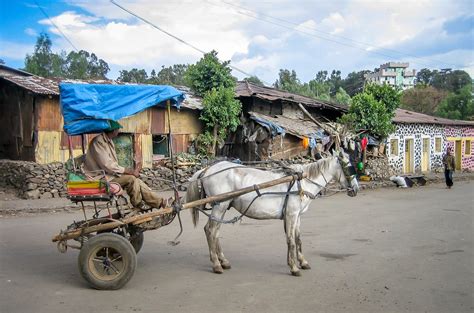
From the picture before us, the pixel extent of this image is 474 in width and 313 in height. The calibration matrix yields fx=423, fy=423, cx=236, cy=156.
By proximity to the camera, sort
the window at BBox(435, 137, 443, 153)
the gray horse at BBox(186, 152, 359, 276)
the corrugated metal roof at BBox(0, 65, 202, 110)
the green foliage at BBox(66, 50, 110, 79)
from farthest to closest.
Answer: the green foliage at BBox(66, 50, 110, 79) → the window at BBox(435, 137, 443, 153) → the corrugated metal roof at BBox(0, 65, 202, 110) → the gray horse at BBox(186, 152, 359, 276)

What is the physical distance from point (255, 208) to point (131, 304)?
2376 mm

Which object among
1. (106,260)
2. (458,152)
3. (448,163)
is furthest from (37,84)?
(458,152)

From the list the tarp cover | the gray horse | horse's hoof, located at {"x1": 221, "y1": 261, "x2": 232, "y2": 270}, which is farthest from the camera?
horse's hoof, located at {"x1": 221, "y1": 261, "x2": 232, "y2": 270}

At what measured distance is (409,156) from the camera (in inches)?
1026

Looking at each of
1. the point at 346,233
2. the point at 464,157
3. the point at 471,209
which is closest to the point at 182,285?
the point at 346,233

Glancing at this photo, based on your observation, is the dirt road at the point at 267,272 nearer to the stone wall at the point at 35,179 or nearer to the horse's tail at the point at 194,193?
the horse's tail at the point at 194,193

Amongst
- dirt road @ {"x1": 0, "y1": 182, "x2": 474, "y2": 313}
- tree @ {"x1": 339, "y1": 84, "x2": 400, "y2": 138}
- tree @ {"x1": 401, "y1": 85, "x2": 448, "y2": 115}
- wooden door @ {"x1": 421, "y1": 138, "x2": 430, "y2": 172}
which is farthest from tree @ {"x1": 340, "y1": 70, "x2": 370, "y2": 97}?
dirt road @ {"x1": 0, "y1": 182, "x2": 474, "y2": 313}

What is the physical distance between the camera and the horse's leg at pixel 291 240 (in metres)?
6.18

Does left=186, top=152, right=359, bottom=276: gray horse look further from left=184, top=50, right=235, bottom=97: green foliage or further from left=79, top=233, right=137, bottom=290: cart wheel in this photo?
left=184, top=50, right=235, bottom=97: green foliage

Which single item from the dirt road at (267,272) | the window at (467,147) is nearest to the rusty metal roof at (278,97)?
the dirt road at (267,272)

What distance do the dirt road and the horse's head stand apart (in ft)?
3.96

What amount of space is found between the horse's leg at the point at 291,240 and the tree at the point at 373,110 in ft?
48.1

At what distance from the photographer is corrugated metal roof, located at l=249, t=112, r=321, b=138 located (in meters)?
18.5

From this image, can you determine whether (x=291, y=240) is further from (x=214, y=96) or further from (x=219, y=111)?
(x=214, y=96)
